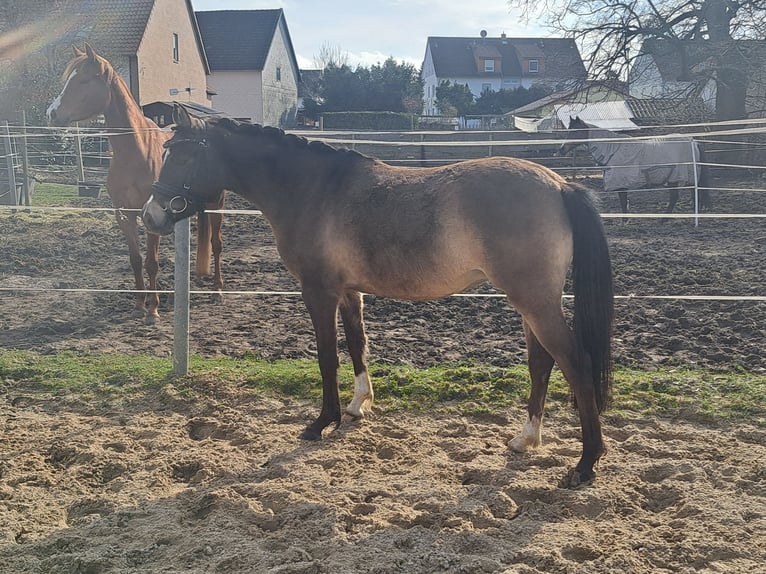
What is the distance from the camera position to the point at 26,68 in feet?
64.4

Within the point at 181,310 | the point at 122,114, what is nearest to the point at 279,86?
the point at 122,114

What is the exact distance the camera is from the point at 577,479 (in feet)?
9.61

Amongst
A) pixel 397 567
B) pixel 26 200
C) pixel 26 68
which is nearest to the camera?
pixel 397 567

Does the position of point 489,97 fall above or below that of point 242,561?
above

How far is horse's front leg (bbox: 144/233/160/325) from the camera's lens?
231 inches

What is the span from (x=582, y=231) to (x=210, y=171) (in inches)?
83.0

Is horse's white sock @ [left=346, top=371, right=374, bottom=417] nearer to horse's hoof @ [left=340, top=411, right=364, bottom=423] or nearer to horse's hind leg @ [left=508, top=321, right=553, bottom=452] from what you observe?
horse's hoof @ [left=340, top=411, right=364, bottom=423]

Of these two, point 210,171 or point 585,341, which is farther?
point 210,171

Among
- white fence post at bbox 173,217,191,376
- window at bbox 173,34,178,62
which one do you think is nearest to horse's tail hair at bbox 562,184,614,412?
Result: white fence post at bbox 173,217,191,376

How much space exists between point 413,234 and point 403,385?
53.0 inches

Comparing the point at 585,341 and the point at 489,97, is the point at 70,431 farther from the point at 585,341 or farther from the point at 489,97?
the point at 489,97

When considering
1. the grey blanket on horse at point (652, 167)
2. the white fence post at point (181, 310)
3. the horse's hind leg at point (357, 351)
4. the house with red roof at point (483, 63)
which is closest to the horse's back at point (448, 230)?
the horse's hind leg at point (357, 351)

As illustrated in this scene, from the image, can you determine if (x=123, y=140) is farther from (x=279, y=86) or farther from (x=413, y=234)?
(x=279, y=86)

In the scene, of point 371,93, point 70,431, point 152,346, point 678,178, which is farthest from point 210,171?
point 371,93
